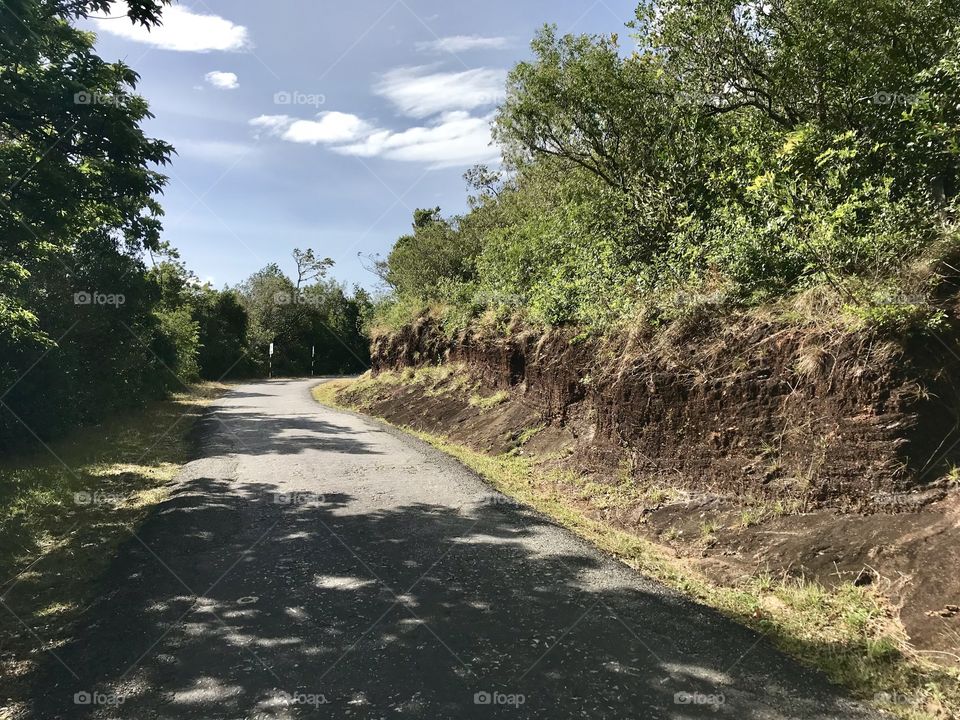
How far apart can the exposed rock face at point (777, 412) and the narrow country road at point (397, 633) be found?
1.88 meters

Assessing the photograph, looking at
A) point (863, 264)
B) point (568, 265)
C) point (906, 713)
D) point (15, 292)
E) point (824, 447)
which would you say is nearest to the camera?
point (906, 713)

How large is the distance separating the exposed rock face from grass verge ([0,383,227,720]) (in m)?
6.58

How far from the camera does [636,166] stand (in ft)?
36.8

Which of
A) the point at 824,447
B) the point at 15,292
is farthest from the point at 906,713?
the point at 15,292

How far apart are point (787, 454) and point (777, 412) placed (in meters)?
0.50

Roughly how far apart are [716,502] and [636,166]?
23.8ft

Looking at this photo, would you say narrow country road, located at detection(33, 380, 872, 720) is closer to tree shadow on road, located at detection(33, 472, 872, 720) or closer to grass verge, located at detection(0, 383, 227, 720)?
tree shadow on road, located at detection(33, 472, 872, 720)

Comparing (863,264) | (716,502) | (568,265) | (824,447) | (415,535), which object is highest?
(568,265)

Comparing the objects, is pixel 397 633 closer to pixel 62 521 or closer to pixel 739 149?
pixel 62 521

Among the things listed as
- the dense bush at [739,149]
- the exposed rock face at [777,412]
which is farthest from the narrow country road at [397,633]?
the dense bush at [739,149]

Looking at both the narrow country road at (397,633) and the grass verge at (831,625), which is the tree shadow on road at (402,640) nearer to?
the narrow country road at (397,633)

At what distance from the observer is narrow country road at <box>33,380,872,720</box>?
3516 mm

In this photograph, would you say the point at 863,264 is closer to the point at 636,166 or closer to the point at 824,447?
the point at 824,447

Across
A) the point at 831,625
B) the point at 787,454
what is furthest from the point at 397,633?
the point at 787,454
